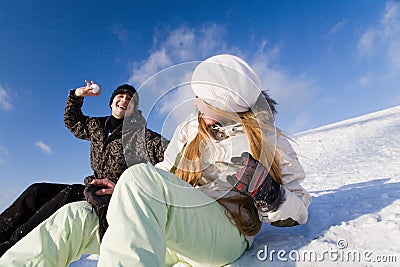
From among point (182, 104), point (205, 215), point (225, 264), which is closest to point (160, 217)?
point (205, 215)

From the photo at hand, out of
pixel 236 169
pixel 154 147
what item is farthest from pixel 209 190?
pixel 154 147

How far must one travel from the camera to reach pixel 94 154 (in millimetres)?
2566

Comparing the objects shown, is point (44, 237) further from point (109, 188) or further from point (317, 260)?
point (317, 260)

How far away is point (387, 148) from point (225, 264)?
314cm

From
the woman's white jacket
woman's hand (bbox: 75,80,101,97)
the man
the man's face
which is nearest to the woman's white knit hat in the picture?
the woman's white jacket

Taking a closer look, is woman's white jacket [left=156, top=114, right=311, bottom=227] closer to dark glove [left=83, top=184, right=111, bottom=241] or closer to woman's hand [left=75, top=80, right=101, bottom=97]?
dark glove [left=83, top=184, right=111, bottom=241]

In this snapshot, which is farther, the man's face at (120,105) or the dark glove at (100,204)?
the man's face at (120,105)

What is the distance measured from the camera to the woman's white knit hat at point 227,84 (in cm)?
136

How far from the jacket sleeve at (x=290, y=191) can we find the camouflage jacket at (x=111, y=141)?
63 cm

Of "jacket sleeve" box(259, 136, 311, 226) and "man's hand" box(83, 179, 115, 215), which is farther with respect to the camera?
"man's hand" box(83, 179, 115, 215)

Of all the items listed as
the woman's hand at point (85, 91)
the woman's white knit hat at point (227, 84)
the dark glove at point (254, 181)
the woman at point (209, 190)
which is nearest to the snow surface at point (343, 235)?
the woman at point (209, 190)

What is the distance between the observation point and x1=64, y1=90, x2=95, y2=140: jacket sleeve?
8.91 ft

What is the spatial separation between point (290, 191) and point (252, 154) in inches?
8.2

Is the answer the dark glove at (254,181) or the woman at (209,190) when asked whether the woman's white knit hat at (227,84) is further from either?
the dark glove at (254,181)
